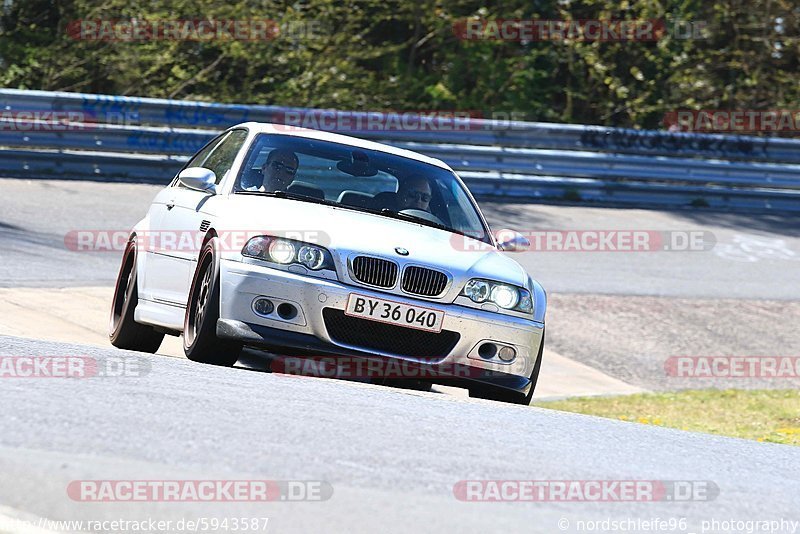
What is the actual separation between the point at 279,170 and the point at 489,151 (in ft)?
35.2

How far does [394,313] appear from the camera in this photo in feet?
23.1

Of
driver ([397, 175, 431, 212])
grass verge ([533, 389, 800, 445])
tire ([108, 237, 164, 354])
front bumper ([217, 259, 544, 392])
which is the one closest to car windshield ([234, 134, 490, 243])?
driver ([397, 175, 431, 212])

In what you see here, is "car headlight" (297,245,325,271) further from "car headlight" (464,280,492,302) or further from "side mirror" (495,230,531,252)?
"side mirror" (495,230,531,252)

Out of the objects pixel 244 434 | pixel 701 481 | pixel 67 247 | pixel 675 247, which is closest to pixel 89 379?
pixel 244 434

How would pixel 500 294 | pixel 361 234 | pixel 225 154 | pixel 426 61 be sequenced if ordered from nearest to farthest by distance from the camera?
pixel 361 234 → pixel 500 294 → pixel 225 154 → pixel 426 61

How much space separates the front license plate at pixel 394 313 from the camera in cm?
698

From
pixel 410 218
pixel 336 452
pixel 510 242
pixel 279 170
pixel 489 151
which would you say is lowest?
pixel 489 151

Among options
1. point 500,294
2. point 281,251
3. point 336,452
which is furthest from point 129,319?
point 336,452

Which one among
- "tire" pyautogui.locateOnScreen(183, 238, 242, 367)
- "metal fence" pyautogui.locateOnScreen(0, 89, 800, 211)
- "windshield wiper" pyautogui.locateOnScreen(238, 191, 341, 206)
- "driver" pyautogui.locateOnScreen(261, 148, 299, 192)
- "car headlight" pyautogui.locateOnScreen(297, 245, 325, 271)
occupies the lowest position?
"metal fence" pyautogui.locateOnScreen(0, 89, 800, 211)

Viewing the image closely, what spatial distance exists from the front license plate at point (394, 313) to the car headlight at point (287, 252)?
234 mm

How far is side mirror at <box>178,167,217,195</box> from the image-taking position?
25.8 ft

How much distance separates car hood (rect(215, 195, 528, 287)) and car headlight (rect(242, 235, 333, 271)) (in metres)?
0.04

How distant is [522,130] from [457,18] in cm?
345

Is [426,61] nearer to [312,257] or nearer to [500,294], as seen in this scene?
[500,294]
